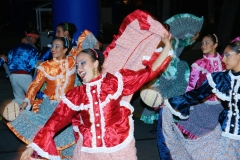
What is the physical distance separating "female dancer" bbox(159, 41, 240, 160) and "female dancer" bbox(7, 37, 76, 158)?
1.50m

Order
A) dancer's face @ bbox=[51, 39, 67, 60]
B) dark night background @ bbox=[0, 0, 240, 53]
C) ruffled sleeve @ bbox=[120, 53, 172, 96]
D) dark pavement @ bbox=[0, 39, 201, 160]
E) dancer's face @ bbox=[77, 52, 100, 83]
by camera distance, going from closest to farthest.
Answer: dancer's face @ bbox=[77, 52, 100, 83], ruffled sleeve @ bbox=[120, 53, 172, 96], dancer's face @ bbox=[51, 39, 67, 60], dark pavement @ bbox=[0, 39, 201, 160], dark night background @ bbox=[0, 0, 240, 53]

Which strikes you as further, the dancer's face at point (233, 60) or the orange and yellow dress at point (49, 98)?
the orange and yellow dress at point (49, 98)

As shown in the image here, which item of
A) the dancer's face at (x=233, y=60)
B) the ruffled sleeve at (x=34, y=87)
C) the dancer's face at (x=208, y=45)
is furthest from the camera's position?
the dancer's face at (x=208, y=45)

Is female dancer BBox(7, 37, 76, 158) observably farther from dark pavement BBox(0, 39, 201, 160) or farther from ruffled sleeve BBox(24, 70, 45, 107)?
dark pavement BBox(0, 39, 201, 160)

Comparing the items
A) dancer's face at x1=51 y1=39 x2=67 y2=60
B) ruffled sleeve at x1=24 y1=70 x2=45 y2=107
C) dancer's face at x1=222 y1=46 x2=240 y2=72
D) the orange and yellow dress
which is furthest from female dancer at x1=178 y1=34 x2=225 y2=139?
ruffled sleeve at x1=24 y1=70 x2=45 y2=107

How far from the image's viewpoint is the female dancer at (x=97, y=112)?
3457 mm

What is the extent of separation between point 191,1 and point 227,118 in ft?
116

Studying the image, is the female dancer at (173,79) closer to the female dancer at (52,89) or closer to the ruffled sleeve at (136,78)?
the female dancer at (52,89)

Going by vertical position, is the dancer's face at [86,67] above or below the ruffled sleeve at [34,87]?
above

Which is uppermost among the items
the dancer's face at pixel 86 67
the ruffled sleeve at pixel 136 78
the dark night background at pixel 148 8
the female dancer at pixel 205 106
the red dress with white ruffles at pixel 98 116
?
the dancer's face at pixel 86 67

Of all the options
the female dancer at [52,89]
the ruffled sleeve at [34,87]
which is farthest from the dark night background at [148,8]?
the ruffled sleeve at [34,87]

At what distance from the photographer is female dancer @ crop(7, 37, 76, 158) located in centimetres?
500

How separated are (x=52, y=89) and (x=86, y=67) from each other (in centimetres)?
190

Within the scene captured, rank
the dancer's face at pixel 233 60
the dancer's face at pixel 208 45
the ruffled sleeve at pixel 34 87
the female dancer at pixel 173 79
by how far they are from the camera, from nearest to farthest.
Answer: the dancer's face at pixel 233 60, the ruffled sleeve at pixel 34 87, the dancer's face at pixel 208 45, the female dancer at pixel 173 79
